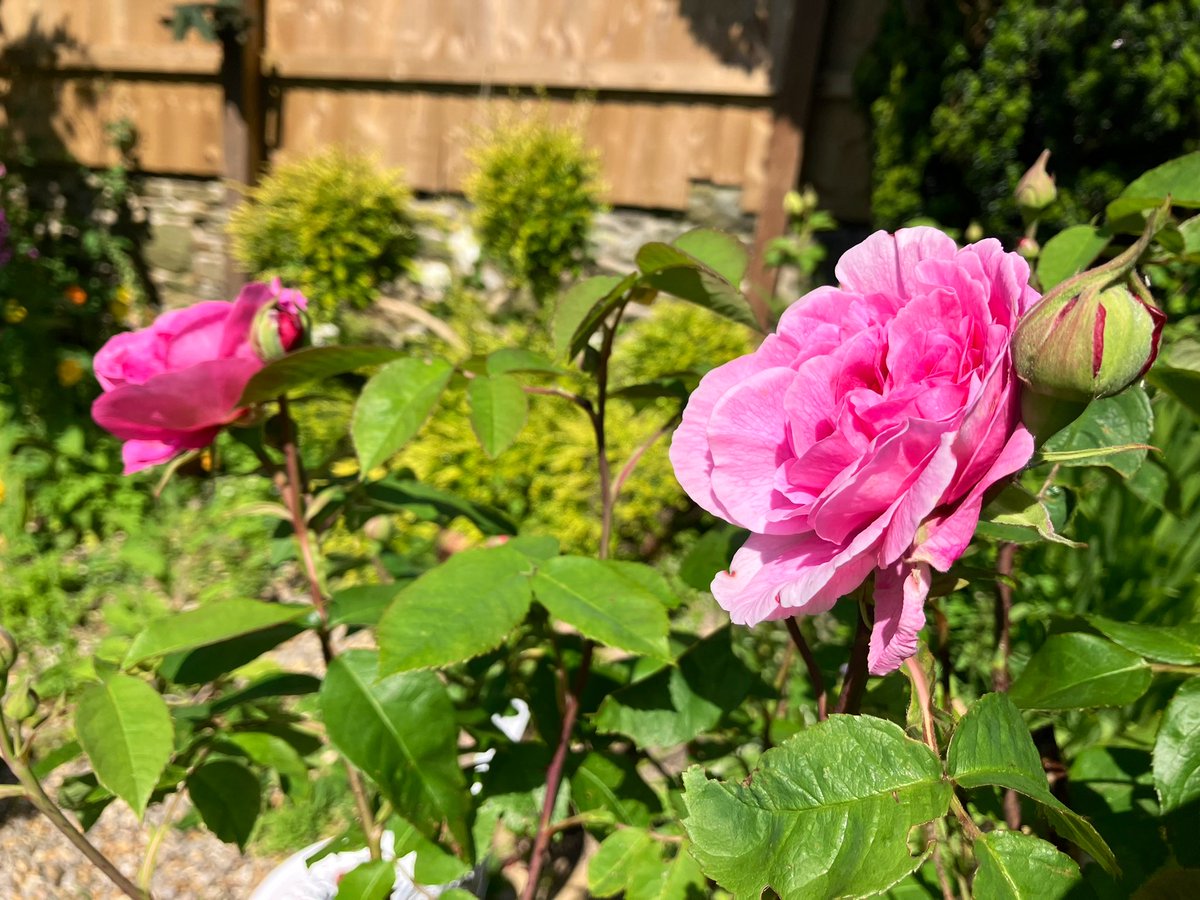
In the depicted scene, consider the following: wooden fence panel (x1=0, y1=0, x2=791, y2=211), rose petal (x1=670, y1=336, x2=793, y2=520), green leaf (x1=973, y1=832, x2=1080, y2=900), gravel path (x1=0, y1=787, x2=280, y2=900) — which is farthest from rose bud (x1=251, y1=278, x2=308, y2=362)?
wooden fence panel (x1=0, y1=0, x2=791, y2=211)

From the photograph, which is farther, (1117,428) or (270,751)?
(270,751)

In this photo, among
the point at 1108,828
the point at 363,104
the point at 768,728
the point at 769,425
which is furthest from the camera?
the point at 363,104

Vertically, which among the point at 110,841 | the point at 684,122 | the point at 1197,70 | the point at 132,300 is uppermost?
the point at 1197,70

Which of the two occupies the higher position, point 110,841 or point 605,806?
point 605,806

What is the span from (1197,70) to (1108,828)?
96.8 inches

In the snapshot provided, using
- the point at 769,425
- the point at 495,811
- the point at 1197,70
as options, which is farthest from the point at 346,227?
the point at 769,425

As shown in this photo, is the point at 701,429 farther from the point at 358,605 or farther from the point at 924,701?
the point at 358,605

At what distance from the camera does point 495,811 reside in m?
0.85

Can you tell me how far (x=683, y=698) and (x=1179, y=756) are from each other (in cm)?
37

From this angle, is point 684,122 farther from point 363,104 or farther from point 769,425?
point 769,425

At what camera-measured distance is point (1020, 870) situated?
0.38 meters

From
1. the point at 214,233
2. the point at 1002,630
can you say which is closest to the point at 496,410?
the point at 1002,630

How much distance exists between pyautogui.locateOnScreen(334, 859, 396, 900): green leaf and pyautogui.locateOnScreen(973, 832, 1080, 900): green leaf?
20.1 inches

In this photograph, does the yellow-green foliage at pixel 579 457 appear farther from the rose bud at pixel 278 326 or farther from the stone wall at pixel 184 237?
the stone wall at pixel 184 237
